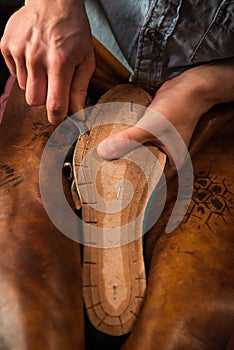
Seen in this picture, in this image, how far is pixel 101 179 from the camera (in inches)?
33.8

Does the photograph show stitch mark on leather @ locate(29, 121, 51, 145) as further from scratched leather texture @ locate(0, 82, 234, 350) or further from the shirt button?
the shirt button

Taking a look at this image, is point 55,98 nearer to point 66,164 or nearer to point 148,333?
point 66,164

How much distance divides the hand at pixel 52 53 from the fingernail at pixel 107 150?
0.07 meters

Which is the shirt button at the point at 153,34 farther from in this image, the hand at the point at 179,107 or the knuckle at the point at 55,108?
the knuckle at the point at 55,108

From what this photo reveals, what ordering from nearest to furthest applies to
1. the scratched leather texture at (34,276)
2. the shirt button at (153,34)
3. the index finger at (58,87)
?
1. the scratched leather texture at (34,276)
2. the index finger at (58,87)
3. the shirt button at (153,34)

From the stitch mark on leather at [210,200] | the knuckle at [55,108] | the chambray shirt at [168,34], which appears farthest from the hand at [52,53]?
the stitch mark on leather at [210,200]

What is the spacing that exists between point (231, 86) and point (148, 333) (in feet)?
1.39

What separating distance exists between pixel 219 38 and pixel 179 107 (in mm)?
134

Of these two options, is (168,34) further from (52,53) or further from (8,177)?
(8,177)

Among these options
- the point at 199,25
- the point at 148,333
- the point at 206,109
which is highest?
the point at 199,25

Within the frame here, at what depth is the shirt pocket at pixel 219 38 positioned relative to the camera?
93 centimetres

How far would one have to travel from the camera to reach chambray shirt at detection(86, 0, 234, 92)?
3.07 ft

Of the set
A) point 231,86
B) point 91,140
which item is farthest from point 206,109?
point 91,140

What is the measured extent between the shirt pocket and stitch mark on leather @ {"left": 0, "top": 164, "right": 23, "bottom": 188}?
1.12 ft
